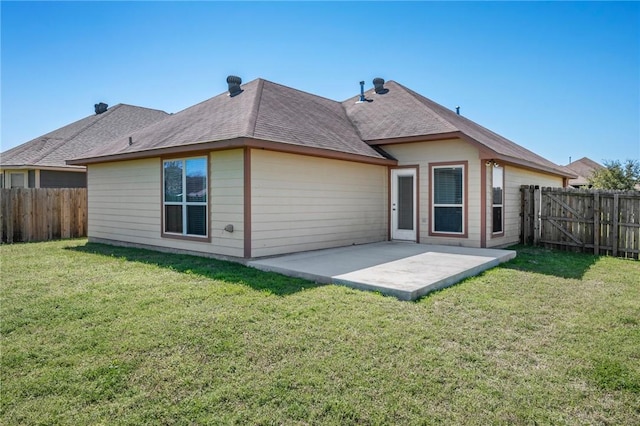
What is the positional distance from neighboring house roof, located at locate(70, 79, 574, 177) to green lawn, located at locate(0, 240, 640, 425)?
3600mm

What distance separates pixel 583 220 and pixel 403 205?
4.55 metres

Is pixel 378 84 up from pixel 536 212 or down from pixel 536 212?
up

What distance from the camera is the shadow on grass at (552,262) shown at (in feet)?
24.1

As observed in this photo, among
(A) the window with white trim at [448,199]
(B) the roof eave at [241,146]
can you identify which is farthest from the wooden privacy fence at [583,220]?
(B) the roof eave at [241,146]

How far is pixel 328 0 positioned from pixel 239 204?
264 inches

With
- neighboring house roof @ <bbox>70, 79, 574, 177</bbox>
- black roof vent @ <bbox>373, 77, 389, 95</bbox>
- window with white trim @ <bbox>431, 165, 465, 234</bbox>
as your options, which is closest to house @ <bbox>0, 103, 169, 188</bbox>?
neighboring house roof @ <bbox>70, 79, 574, 177</bbox>

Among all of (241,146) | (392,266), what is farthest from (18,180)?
(392,266)

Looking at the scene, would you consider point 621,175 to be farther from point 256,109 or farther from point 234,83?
point 256,109

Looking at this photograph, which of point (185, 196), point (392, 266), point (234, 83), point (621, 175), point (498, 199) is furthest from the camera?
point (621, 175)

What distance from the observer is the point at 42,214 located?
504 inches

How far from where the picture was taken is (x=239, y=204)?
25.2 ft

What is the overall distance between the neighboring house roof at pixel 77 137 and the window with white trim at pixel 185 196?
895cm

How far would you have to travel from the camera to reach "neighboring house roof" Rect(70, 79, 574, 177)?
842cm

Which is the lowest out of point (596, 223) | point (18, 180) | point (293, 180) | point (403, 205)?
point (596, 223)
